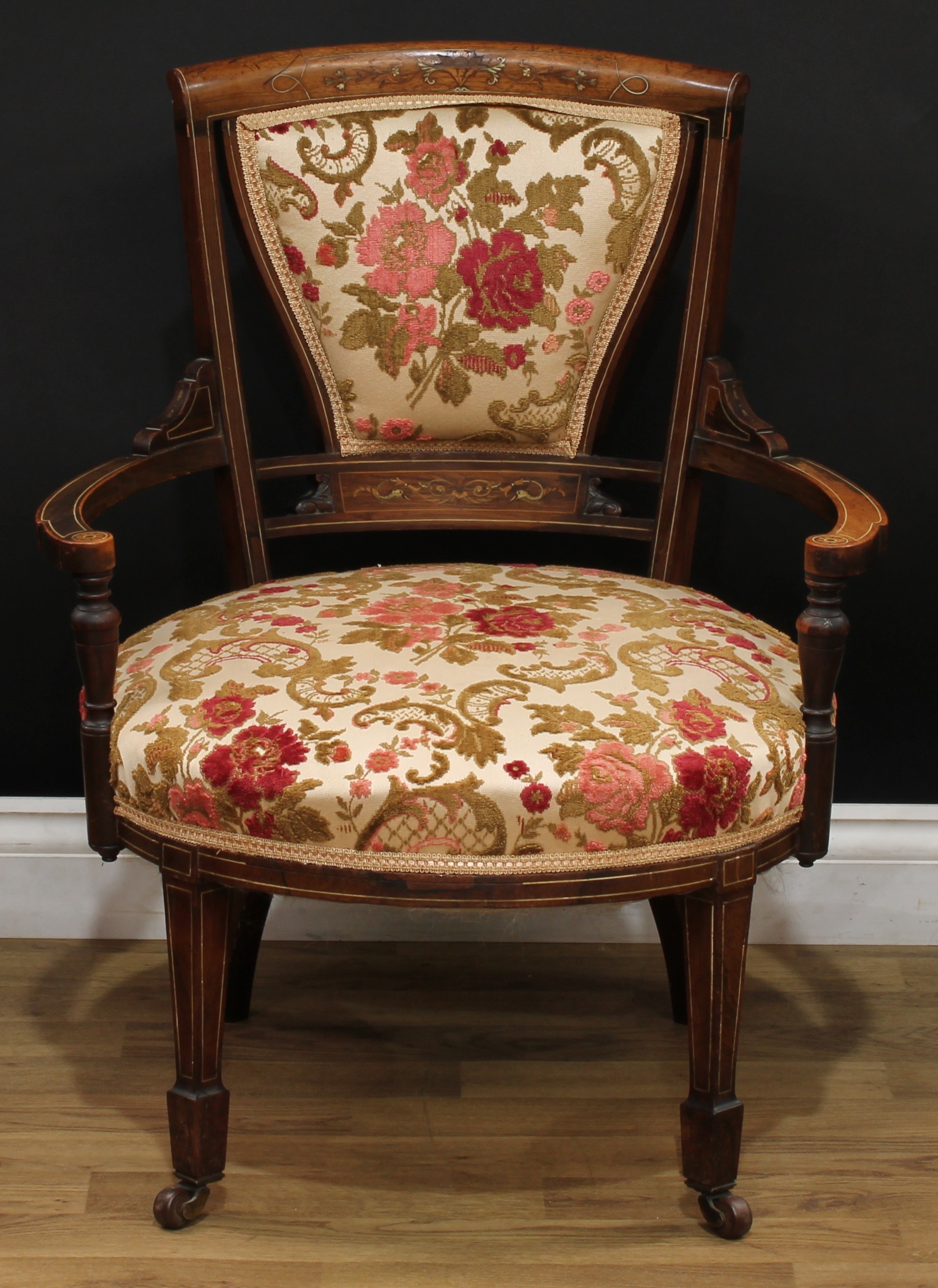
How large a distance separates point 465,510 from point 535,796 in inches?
22.1

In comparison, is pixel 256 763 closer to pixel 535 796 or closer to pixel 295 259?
pixel 535 796

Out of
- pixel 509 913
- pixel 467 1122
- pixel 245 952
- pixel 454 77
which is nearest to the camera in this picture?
pixel 454 77

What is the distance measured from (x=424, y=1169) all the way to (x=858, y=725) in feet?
2.85

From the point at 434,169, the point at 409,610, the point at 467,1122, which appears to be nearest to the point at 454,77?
the point at 434,169

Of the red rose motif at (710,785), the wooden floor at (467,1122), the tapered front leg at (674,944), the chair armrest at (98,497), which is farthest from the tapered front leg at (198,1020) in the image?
the tapered front leg at (674,944)

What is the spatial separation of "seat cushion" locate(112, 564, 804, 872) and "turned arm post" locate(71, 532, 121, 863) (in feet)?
0.07

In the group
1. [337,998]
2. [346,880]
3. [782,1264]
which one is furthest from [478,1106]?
[346,880]

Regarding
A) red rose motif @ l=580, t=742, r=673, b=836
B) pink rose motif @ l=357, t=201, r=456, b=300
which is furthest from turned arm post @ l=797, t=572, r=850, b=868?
pink rose motif @ l=357, t=201, r=456, b=300

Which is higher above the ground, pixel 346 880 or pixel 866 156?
pixel 866 156

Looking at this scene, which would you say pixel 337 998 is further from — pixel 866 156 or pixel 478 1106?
pixel 866 156

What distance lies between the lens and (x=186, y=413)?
4.78ft

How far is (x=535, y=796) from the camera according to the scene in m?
1.09

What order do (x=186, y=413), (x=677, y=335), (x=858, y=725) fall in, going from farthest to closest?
(x=858, y=725), (x=677, y=335), (x=186, y=413)

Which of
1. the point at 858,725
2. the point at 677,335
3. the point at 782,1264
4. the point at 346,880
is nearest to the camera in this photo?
the point at 346,880
